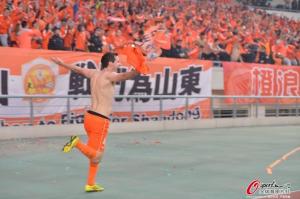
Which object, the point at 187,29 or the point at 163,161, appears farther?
the point at 187,29

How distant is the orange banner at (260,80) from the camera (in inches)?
781

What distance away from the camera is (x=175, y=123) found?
1805cm

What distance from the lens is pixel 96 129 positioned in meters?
7.24

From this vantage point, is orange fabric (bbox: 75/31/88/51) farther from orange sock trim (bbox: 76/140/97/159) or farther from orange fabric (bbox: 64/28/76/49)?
orange sock trim (bbox: 76/140/97/159)

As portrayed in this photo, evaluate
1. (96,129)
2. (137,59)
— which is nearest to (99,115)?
(96,129)

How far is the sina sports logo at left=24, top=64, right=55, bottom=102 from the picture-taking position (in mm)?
14164

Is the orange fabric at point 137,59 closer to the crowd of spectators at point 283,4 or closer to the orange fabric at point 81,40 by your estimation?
the orange fabric at point 81,40

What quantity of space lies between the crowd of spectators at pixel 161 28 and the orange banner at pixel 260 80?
5.89 feet

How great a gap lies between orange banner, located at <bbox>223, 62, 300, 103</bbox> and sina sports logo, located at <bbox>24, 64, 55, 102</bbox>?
24.7 ft

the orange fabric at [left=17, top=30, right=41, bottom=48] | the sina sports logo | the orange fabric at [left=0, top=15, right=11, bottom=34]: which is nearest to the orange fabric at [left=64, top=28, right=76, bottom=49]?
the orange fabric at [left=17, top=30, right=41, bottom=48]

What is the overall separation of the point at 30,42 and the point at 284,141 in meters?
7.92

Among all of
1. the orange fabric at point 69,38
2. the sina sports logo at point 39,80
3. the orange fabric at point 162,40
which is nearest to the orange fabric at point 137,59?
the sina sports logo at point 39,80

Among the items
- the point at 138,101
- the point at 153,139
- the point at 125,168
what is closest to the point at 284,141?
the point at 153,139

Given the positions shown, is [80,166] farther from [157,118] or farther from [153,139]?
[157,118]
